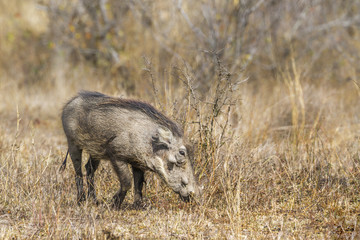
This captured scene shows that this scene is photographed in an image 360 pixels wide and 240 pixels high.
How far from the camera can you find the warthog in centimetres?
360

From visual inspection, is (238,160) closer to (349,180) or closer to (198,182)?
(198,182)

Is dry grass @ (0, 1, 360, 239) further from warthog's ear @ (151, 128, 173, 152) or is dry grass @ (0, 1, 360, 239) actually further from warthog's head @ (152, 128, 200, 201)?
warthog's ear @ (151, 128, 173, 152)

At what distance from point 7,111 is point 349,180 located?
5.39 meters

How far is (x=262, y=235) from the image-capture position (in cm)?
323

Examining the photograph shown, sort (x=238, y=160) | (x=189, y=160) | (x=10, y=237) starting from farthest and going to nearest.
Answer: (x=238, y=160) → (x=189, y=160) → (x=10, y=237)

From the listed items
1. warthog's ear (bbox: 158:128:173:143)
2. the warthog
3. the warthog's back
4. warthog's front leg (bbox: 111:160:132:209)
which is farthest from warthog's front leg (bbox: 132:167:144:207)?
warthog's ear (bbox: 158:128:173:143)

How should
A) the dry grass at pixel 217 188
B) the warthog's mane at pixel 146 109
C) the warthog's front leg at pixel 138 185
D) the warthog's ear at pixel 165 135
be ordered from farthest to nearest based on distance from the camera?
the warthog's front leg at pixel 138 185
the warthog's mane at pixel 146 109
the warthog's ear at pixel 165 135
the dry grass at pixel 217 188

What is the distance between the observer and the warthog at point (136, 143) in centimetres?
360

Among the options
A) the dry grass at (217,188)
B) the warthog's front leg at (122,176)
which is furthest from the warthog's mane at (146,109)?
the warthog's front leg at (122,176)

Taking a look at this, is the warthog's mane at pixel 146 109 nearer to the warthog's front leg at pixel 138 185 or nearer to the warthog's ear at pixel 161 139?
the warthog's ear at pixel 161 139

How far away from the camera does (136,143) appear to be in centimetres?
359

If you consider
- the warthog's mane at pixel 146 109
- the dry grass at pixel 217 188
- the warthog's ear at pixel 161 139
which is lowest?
the dry grass at pixel 217 188

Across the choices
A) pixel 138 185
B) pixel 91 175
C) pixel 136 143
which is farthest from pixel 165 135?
pixel 91 175

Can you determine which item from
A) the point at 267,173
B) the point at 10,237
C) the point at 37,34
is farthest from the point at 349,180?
the point at 37,34
